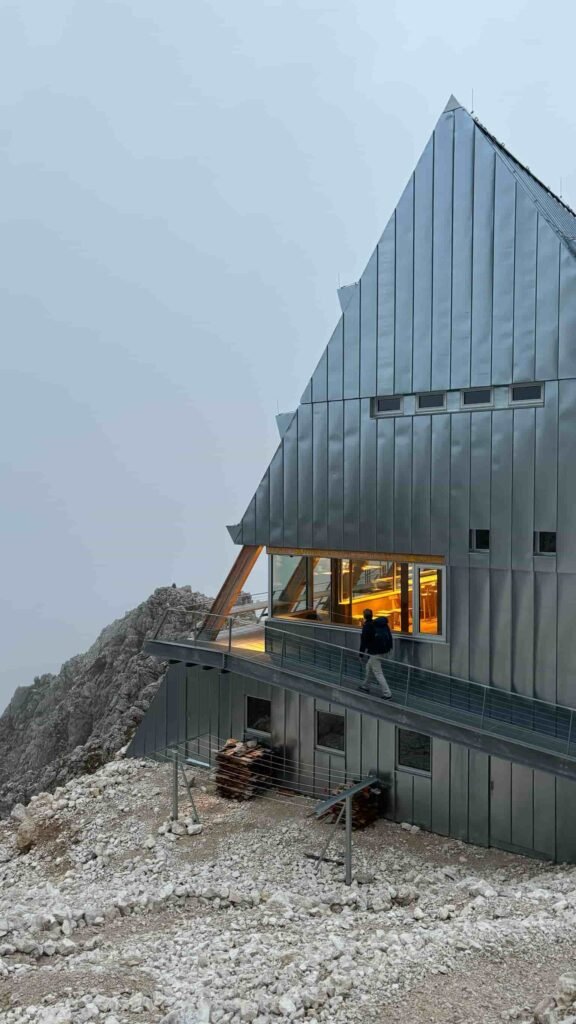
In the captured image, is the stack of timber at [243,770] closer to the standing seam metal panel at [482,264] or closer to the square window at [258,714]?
the square window at [258,714]

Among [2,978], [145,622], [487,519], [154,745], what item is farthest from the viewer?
[145,622]

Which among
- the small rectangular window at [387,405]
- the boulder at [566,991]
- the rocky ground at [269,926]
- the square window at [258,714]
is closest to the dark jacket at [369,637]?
the rocky ground at [269,926]

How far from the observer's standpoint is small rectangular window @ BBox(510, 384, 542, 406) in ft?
48.6

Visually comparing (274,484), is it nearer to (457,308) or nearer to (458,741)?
(457,308)

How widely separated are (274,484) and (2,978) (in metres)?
11.3

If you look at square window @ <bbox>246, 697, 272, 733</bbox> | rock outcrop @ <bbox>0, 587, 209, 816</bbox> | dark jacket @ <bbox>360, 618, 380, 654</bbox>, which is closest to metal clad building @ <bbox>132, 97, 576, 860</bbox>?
square window @ <bbox>246, 697, 272, 733</bbox>

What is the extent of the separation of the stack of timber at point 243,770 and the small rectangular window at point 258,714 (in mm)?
478

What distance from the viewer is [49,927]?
1173 centimetres

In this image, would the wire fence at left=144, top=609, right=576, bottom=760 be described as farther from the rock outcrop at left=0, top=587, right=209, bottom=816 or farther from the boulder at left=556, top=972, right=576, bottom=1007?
the rock outcrop at left=0, top=587, right=209, bottom=816

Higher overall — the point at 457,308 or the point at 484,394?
the point at 457,308

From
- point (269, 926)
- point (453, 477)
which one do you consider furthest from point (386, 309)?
point (269, 926)

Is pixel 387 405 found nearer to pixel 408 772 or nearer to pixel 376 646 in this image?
pixel 376 646

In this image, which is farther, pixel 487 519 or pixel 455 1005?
pixel 487 519

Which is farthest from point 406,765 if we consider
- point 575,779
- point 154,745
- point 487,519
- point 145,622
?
point 145,622
